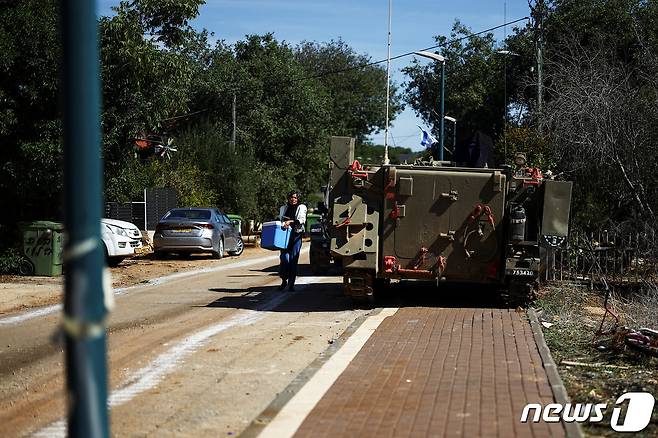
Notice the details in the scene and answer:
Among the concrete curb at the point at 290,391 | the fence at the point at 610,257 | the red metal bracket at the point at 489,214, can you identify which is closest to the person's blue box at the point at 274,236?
the red metal bracket at the point at 489,214

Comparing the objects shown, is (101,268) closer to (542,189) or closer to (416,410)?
(416,410)

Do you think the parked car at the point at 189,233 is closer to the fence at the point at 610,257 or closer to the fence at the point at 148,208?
the fence at the point at 148,208

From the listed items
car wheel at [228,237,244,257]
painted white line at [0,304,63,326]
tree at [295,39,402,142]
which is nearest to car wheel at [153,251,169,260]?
car wheel at [228,237,244,257]

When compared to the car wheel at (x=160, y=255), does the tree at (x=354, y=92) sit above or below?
above

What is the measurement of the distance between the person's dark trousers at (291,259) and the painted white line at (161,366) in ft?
7.80

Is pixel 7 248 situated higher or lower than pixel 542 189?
lower

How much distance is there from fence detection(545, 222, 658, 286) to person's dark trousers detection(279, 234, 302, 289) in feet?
A: 14.8

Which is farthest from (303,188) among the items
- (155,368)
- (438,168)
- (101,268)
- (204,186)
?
Result: (101,268)

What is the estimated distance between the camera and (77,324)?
139 inches

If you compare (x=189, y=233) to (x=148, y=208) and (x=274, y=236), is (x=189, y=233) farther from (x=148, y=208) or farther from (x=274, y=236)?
(x=274, y=236)

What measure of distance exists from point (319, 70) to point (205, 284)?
172ft

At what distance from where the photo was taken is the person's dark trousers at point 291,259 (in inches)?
623

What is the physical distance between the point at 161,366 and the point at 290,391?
1985 millimetres

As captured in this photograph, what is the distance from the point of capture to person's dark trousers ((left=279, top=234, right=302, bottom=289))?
15.8 meters
